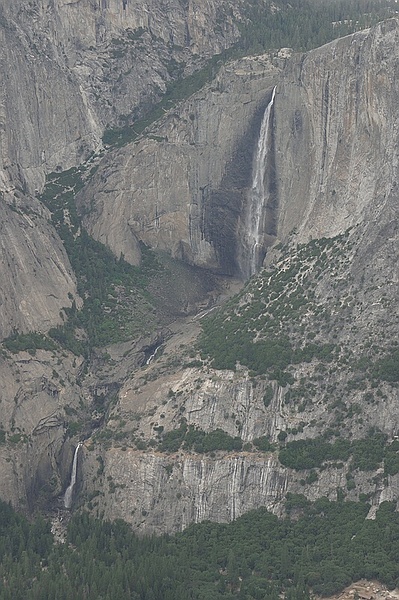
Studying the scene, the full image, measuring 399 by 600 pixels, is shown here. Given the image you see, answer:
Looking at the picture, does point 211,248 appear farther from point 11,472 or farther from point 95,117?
point 11,472

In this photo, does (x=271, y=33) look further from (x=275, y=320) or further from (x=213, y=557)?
(x=213, y=557)

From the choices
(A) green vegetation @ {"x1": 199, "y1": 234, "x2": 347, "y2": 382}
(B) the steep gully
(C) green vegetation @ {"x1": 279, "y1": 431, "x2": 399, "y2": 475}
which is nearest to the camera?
A: (C) green vegetation @ {"x1": 279, "y1": 431, "x2": 399, "y2": 475}

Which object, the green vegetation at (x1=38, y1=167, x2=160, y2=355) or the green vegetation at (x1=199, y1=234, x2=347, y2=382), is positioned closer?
the green vegetation at (x1=199, y1=234, x2=347, y2=382)

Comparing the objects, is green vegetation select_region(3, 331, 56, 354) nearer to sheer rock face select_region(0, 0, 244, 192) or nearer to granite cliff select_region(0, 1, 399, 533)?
granite cliff select_region(0, 1, 399, 533)

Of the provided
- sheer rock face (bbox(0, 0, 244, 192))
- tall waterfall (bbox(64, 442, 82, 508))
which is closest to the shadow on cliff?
sheer rock face (bbox(0, 0, 244, 192))

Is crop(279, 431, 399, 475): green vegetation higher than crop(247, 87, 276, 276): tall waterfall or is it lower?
lower

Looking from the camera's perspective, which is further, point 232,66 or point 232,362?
point 232,66

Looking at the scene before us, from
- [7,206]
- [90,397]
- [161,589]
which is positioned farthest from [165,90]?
[161,589]
